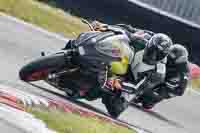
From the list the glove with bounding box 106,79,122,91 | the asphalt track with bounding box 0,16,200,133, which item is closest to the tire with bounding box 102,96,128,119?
the glove with bounding box 106,79,122,91

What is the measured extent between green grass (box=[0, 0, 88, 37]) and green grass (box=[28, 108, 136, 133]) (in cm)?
612

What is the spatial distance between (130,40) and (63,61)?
1.15 metres

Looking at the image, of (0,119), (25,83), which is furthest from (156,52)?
(0,119)

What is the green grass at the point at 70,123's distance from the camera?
318 inches

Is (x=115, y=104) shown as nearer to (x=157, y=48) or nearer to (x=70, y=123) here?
(x=157, y=48)

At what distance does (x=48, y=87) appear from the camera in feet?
36.7

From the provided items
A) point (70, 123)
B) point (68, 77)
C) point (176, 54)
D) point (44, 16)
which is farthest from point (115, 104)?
point (44, 16)

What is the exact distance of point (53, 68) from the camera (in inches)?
403

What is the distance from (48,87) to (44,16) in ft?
16.9

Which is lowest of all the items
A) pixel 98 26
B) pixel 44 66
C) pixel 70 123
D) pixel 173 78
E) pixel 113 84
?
pixel 173 78

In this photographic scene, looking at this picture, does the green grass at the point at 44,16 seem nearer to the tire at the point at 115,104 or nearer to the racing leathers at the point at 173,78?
the racing leathers at the point at 173,78

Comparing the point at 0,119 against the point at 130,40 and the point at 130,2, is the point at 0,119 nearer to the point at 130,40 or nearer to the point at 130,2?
the point at 130,40

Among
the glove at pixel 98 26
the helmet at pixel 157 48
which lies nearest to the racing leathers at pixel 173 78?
the helmet at pixel 157 48

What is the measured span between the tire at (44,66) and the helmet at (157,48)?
4.09ft
